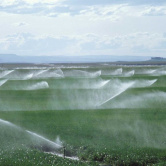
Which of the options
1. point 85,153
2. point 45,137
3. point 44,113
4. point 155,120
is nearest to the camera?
point 85,153

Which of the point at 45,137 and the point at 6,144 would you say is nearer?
the point at 6,144

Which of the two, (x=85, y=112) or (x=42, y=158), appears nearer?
(x=42, y=158)

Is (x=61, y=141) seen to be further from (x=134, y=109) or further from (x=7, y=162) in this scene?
(x=134, y=109)

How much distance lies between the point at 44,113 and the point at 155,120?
942 cm

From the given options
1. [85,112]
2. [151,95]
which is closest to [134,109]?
[85,112]

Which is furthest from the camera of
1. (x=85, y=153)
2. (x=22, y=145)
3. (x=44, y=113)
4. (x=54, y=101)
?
(x=54, y=101)

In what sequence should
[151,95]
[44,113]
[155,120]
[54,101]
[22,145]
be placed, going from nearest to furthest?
[22,145]
[155,120]
[44,113]
[54,101]
[151,95]

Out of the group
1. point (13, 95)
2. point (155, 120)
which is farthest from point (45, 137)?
point (13, 95)

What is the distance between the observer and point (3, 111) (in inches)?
1378

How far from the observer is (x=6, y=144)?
23.7m

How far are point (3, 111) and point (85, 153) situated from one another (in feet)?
48.9

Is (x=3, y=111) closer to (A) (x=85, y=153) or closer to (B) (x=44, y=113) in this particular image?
(B) (x=44, y=113)

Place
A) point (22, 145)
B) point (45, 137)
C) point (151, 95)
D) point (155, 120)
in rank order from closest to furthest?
1. point (22, 145)
2. point (45, 137)
3. point (155, 120)
4. point (151, 95)

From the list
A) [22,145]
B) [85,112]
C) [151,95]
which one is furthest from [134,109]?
[22,145]
